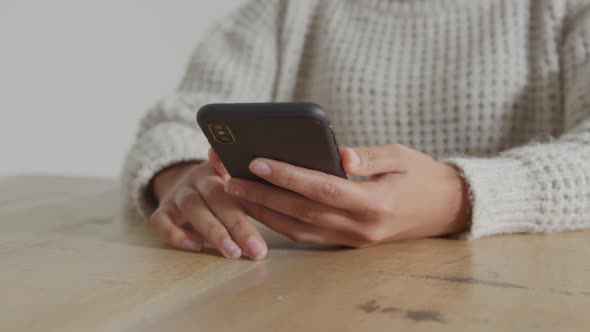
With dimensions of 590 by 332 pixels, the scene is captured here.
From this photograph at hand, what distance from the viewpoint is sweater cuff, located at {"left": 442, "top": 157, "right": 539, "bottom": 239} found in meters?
0.61

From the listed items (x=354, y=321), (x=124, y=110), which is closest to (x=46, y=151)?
(x=124, y=110)

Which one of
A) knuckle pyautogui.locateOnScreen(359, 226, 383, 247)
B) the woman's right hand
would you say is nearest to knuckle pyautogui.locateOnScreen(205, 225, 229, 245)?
the woman's right hand

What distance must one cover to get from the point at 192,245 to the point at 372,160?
0.59 feet

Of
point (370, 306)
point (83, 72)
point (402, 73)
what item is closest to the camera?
point (370, 306)

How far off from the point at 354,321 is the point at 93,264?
255mm

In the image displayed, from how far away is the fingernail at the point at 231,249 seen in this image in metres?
0.56

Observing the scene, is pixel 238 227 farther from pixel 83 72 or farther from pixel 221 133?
pixel 83 72

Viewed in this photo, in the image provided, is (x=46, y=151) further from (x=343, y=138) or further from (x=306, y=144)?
(x=306, y=144)

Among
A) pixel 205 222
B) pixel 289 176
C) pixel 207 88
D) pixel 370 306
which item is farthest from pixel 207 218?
pixel 207 88

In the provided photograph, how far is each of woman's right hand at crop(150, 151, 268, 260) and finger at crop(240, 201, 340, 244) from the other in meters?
0.01

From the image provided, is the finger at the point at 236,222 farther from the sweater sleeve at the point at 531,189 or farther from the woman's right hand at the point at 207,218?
the sweater sleeve at the point at 531,189

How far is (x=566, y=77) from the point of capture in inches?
33.2

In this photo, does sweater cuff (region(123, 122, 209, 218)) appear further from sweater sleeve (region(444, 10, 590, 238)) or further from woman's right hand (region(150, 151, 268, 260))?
sweater sleeve (region(444, 10, 590, 238))

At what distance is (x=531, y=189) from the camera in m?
0.63
